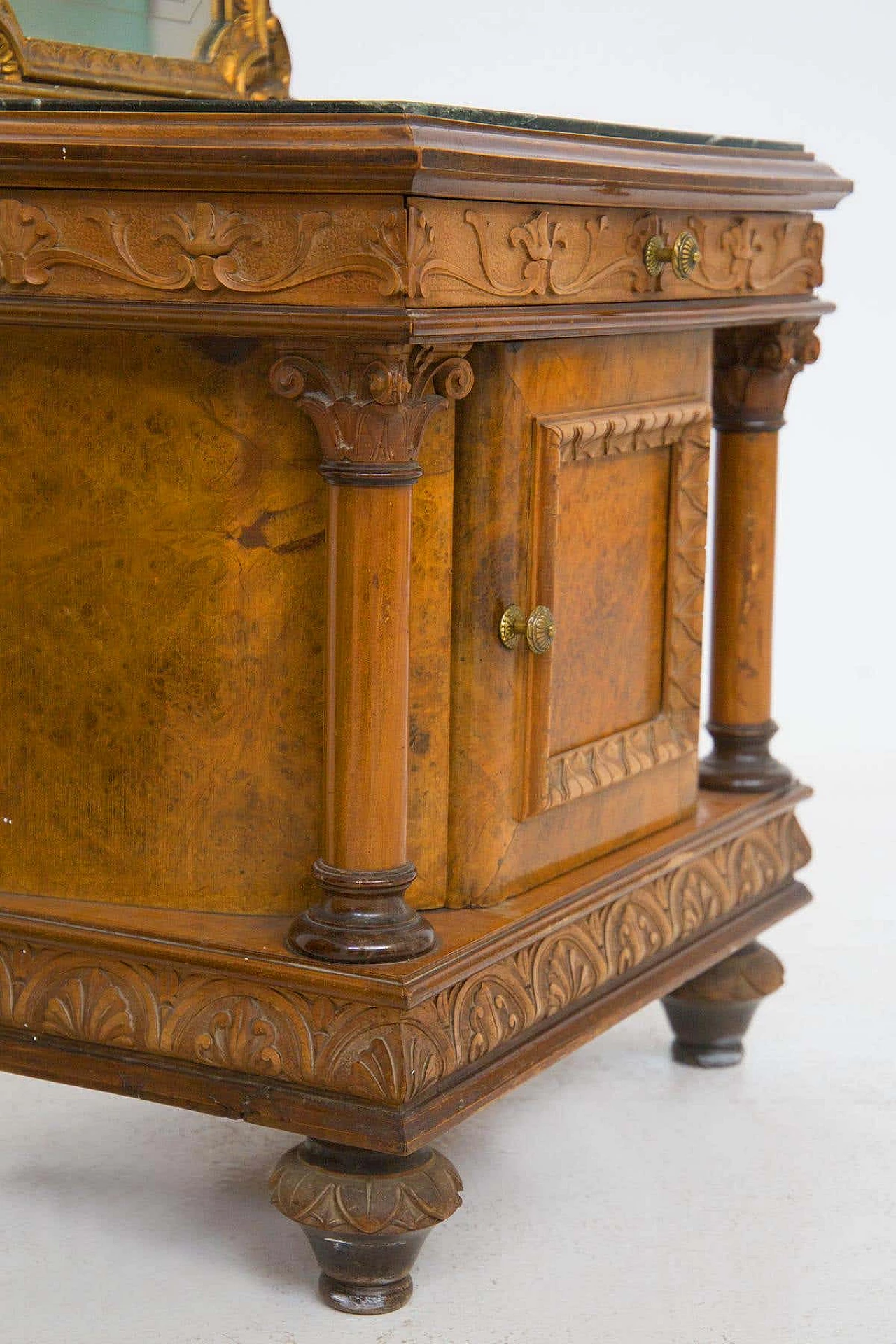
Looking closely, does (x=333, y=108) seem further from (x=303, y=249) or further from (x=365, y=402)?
(x=365, y=402)

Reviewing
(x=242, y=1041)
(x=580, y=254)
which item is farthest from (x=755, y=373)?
(x=242, y=1041)

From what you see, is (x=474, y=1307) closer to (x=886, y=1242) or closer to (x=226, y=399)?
(x=886, y=1242)

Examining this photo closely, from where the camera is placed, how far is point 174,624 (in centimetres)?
204

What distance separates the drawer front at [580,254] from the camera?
1.83 meters

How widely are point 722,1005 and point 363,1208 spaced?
2.75ft

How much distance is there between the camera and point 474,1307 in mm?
2043

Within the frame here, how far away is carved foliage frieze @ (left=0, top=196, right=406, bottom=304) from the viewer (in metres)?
1.79

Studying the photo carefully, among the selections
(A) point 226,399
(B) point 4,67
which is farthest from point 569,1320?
(B) point 4,67

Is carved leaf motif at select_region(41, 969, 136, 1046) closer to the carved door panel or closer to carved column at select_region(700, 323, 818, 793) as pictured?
the carved door panel

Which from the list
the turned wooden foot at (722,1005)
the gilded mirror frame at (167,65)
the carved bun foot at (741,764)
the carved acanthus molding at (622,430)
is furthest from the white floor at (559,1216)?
the gilded mirror frame at (167,65)

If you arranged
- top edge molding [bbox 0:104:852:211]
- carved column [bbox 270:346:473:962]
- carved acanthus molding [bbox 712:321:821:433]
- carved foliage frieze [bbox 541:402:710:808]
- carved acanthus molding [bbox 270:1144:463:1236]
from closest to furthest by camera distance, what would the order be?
top edge molding [bbox 0:104:852:211] < carved column [bbox 270:346:473:962] < carved acanthus molding [bbox 270:1144:463:1236] < carved foliage frieze [bbox 541:402:710:808] < carved acanthus molding [bbox 712:321:821:433]

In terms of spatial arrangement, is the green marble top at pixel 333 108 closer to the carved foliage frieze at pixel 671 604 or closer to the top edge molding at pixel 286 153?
the top edge molding at pixel 286 153

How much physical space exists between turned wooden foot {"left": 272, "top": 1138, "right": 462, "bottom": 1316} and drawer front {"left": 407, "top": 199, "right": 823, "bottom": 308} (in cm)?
80

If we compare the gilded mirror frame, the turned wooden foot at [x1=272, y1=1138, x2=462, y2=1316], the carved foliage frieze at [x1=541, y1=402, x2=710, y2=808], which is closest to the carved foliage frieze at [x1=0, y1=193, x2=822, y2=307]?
the carved foliage frieze at [x1=541, y1=402, x2=710, y2=808]
